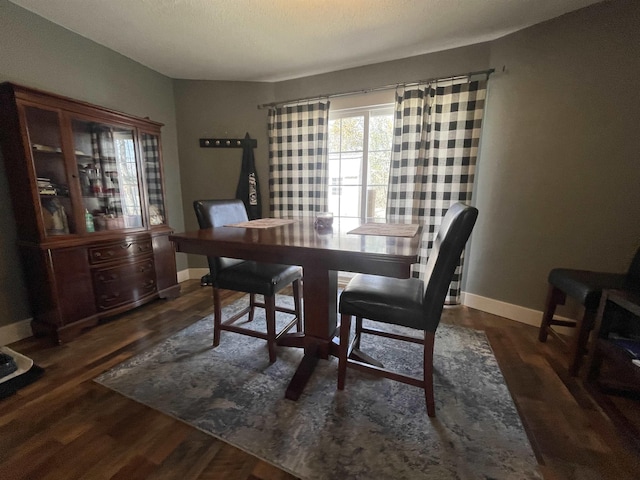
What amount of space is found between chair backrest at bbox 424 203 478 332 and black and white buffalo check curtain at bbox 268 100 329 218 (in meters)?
1.85

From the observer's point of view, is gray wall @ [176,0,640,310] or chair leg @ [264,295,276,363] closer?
chair leg @ [264,295,276,363]

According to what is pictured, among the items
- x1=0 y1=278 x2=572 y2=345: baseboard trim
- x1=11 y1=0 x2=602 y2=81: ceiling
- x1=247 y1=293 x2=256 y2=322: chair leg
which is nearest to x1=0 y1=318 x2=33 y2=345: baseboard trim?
x1=0 y1=278 x2=572 y2=345: baseboard trim

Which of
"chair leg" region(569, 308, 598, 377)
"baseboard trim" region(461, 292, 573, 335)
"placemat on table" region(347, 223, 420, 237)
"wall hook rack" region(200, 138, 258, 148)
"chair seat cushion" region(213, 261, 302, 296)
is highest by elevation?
"wall hook rack" region(200, 138, 258, 148)

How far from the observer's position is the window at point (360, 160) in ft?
8.77

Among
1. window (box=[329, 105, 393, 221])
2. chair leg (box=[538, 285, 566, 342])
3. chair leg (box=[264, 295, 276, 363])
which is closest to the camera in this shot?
chair leg (box=[264, 295, 276, 363])

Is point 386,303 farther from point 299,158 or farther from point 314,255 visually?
point 299,158

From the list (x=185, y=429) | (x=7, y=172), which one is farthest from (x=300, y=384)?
(x=7, y=172)

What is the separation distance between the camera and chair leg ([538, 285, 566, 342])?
1.84 metres

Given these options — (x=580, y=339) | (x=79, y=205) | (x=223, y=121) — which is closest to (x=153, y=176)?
(x=79, y=205)

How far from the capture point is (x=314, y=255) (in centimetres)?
114

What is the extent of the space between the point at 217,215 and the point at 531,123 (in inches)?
96.3

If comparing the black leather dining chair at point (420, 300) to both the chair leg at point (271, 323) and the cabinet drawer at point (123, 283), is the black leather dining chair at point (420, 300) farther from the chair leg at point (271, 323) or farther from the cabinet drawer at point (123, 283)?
the cabinet drawer at point (123, 283)

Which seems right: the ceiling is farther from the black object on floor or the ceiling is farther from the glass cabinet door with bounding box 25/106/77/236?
the black object on floor

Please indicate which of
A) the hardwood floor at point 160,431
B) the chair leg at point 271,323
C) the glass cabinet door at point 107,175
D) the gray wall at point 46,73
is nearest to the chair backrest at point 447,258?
the hardwood floor at point 160,431
